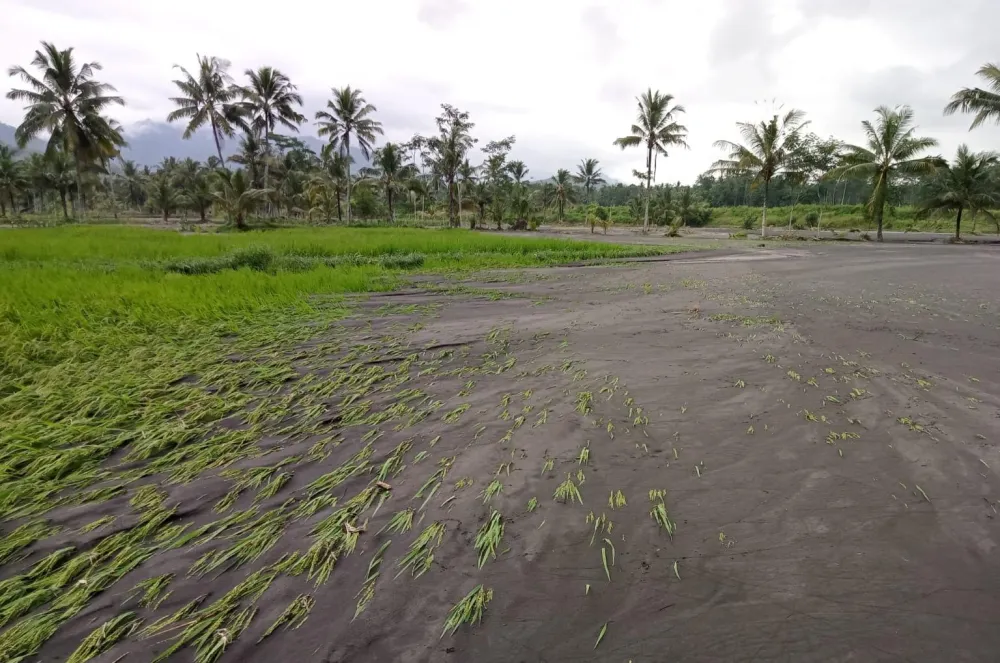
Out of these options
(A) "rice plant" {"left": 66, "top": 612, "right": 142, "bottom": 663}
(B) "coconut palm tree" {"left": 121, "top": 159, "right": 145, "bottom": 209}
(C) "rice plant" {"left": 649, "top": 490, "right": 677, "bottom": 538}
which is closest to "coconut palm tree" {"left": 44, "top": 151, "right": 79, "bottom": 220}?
(B) "coconut palm tree" {"left": 121, "top": 159, "right": 145, "bottom": 209}

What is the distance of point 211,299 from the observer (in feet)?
21.2

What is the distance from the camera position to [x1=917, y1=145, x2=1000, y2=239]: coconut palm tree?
24531mm

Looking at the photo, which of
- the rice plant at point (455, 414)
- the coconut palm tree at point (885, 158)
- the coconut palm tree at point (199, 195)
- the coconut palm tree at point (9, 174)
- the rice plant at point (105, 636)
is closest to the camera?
the rice plant at point (105, 636)

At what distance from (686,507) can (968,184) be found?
1369 inches

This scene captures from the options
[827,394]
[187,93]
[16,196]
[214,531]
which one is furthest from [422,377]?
[16,196]

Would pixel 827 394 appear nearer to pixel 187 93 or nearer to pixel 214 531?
pixel 214 531

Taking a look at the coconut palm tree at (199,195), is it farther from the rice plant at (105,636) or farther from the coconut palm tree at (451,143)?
the rice plant at (105,636)

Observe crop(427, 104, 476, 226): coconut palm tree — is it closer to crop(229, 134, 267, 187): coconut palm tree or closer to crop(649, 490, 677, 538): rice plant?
crop(229, 134, 267, 187): coconut palm tree

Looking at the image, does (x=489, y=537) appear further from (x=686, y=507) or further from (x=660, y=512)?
(x=686, y=507)

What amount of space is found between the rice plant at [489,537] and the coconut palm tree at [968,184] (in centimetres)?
3399

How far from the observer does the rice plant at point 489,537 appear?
2.06m

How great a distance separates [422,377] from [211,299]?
161 inches

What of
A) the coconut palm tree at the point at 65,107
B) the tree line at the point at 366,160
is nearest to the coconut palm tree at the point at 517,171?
the tree line at the point at 366,160

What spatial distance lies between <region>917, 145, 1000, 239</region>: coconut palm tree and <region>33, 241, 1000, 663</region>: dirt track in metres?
28.8
